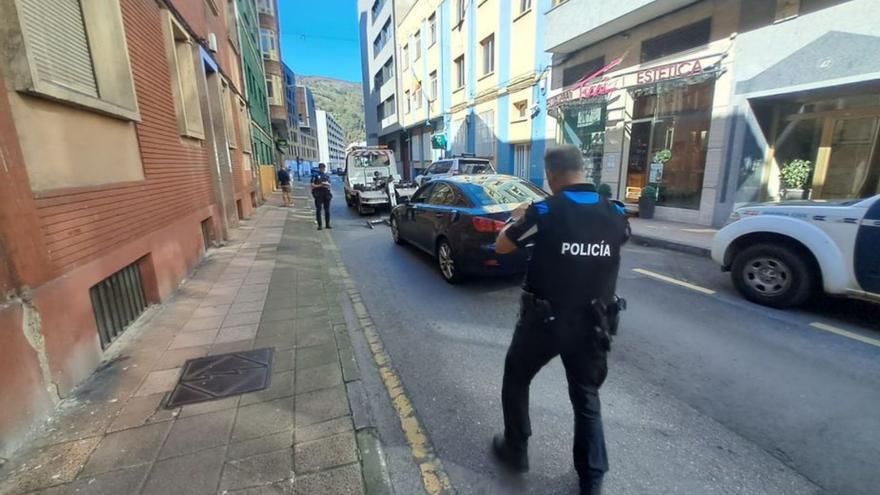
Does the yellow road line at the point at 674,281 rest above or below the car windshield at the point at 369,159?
below

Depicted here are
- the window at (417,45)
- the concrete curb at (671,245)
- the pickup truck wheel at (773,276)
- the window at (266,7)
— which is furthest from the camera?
the window at (266,7)

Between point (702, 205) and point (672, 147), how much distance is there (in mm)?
1910

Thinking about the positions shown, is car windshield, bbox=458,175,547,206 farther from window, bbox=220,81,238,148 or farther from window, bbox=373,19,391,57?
window, bbox=373,19,391,57

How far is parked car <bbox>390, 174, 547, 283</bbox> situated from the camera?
5.16 meters

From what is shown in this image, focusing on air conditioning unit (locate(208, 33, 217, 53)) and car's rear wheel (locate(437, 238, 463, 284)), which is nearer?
car's rear wheel (locate(437, 238, 463, 284))

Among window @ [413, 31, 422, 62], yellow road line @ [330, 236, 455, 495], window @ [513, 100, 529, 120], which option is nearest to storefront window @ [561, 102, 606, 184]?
window @ [513, 100, 529, 120]

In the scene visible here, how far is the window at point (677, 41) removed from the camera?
9.20 metres

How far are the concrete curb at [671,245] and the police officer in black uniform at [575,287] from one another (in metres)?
6.27

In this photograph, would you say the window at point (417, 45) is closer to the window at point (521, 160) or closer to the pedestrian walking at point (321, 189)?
the window at point (521, 160)

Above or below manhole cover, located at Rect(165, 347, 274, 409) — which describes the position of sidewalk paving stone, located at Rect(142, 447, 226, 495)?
above

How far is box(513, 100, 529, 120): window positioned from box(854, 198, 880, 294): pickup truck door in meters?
13.5

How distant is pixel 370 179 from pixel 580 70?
875cm

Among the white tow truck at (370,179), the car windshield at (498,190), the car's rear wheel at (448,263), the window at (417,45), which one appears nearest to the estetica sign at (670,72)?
the car windshield at (498,190)

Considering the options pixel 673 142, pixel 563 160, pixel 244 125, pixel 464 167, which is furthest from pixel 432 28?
pixel 563 160
